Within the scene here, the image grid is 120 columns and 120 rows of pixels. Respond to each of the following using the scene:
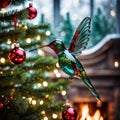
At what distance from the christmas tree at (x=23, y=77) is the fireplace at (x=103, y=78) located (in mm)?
1603

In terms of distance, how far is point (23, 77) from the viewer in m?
1.76

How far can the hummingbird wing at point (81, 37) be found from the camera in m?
1.63

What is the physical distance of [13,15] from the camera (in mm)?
1682

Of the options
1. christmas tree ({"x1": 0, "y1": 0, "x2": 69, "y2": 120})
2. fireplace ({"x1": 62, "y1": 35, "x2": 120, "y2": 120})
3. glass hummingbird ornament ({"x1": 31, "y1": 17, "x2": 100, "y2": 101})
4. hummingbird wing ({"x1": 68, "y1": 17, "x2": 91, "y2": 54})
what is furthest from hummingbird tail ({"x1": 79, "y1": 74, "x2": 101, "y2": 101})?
fireplace ({"x1": 62, "y1": 35, "x2": 120, "y2": 120})

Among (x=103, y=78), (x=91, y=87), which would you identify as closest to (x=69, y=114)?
(x=91, y=87)

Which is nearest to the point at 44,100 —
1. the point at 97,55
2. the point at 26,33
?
the point at 26,33

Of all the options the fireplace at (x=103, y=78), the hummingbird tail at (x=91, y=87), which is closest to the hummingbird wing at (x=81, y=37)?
the hummingbird tail at (x=91, y=87)

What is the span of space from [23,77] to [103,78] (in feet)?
6.34

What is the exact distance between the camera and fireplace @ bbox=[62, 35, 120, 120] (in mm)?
3512

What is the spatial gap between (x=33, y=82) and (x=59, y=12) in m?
1.78

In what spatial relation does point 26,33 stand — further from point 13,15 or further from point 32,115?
point 32,115

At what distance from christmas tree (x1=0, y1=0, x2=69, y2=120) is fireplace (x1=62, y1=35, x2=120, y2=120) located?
1603 mm

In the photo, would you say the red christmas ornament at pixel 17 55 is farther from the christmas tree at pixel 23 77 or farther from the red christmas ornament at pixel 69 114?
the red christmas ornament at pixel 69 114

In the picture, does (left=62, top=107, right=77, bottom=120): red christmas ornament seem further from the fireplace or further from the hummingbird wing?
the fireplace
